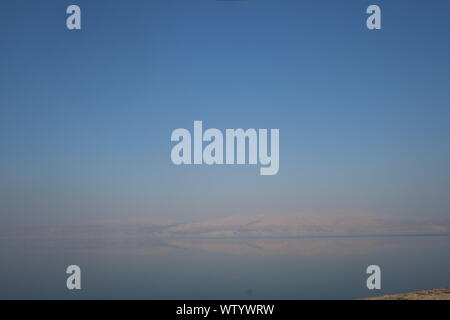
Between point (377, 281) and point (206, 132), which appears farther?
point (206, 132)
